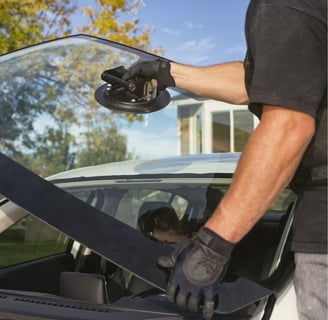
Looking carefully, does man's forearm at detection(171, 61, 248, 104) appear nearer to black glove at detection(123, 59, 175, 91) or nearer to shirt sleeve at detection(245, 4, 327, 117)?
black glove at detection(123, 59, 175, 91)

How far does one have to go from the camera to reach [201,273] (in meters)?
1.33

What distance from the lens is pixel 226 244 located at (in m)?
1.33

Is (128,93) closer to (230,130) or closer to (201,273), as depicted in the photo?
(230,130)

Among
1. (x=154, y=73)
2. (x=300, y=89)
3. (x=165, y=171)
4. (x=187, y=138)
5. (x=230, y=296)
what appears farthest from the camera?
(x=187, y=138)

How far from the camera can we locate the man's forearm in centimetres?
202

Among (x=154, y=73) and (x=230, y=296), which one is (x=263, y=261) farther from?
(x=154, y=73)

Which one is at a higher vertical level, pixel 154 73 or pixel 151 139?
pixel 154 73

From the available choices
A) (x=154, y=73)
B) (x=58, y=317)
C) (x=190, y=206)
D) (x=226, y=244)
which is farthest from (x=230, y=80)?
(x=58, y=317)

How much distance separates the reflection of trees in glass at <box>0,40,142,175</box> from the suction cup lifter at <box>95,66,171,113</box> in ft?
0.37

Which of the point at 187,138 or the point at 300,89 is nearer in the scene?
the point at 300,89

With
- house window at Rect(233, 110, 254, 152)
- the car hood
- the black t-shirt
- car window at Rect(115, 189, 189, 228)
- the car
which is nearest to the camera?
the black t-shirt

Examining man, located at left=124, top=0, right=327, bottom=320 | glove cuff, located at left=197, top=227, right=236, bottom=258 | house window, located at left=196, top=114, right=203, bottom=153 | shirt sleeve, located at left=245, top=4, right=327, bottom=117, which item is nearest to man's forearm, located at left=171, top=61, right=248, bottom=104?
house window, located at left=196, top=114, right=203, bottom=153

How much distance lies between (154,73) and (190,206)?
549 mm

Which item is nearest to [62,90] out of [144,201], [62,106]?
[62,106]
